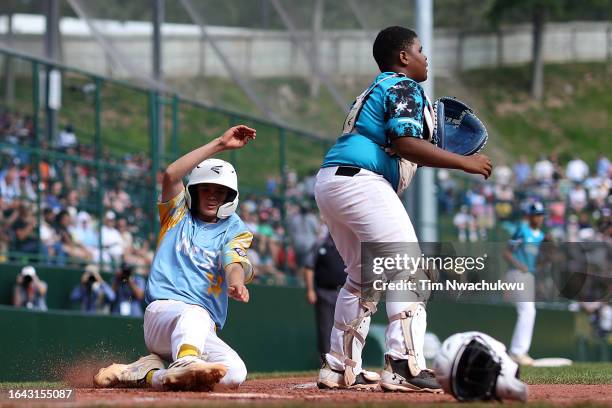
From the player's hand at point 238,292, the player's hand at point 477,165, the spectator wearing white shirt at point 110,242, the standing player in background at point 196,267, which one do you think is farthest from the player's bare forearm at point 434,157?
the spectator wearing white shirt at point 110,242

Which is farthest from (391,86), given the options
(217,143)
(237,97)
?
(237,97)

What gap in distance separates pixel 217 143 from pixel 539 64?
180 feet

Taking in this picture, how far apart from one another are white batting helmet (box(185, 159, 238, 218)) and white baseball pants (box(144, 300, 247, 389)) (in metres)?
0.68

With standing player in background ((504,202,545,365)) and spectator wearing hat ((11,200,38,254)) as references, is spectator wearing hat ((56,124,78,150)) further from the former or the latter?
standing player in background ((504,202,545,365))

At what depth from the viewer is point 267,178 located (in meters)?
17.8

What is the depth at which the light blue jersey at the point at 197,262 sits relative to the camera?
7766 mm

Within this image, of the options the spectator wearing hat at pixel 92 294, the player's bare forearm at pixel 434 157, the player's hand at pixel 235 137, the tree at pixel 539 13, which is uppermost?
the tree at pixel 539 13

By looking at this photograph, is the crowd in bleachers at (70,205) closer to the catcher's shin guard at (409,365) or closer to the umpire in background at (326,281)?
the umpire in background at (326,281)

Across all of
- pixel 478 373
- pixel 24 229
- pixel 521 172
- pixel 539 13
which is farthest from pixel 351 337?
pixel 539 13

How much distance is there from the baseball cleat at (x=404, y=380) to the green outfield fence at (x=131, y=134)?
22.1ft

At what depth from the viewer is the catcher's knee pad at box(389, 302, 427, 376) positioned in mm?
7363

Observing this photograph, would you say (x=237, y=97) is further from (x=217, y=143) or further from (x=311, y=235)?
(x=217, y=143)

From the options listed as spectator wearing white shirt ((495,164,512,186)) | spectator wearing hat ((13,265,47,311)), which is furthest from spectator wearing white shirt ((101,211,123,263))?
spectator wearing white shirt ((495,164,512,186))

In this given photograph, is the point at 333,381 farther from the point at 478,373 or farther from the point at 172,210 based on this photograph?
the point at 478,373
